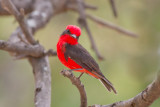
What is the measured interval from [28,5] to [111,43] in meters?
2.65

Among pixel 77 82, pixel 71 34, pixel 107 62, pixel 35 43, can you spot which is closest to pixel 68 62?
pixel 71 34

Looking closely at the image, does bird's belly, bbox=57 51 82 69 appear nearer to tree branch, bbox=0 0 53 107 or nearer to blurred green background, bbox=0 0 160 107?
tree branch, bbox=0 0 53 107

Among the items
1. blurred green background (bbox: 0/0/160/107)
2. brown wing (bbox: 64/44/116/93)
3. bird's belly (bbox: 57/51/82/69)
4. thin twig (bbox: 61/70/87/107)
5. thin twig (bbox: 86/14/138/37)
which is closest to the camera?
thin twig (bbox: 61/70/87/107)

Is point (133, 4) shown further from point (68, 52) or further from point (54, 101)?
point (68, 52)

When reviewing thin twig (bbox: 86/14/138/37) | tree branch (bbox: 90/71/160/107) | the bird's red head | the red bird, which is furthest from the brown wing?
thin twig (bbox: 86/14/138/37)

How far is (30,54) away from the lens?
4645 millimetres

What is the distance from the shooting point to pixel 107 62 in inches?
318

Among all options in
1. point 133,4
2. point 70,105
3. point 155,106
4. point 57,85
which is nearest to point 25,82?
point 57,85

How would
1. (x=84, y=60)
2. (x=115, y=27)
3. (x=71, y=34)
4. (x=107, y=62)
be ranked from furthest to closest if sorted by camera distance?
(x=107, y=62) → (x=115, y=27) → (x=71, y=34) → (x=84, y=60)

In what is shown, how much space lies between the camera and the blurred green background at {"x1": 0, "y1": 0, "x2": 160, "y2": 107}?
698cm

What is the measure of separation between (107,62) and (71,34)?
3.85 meters

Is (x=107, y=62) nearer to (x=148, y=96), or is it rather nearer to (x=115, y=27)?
(x=115, y=27)

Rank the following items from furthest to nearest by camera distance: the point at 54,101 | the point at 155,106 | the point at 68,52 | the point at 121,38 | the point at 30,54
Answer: the point at 121,38, the point at 54,101, the point at 155,106, the point at 30,54, the point at 68,52

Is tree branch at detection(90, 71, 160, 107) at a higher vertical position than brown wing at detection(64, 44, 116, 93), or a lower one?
higher
